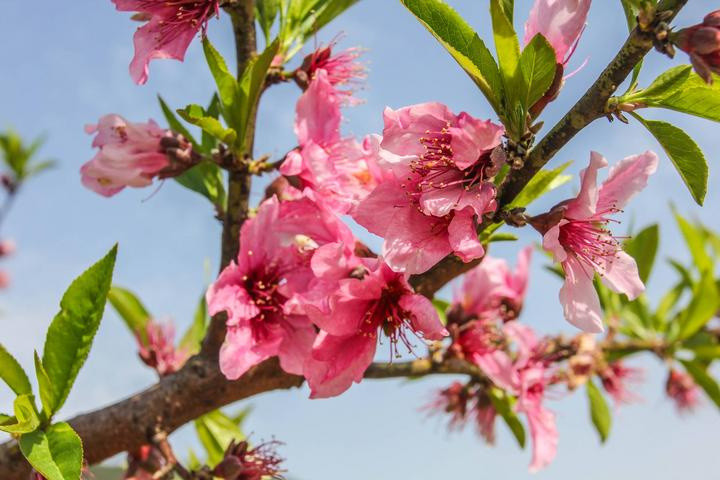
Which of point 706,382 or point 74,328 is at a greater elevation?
point 74,328

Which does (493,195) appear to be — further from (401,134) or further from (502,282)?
(502,282)

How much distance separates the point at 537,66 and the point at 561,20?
0.52 ft

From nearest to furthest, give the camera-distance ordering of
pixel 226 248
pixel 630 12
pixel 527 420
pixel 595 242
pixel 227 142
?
1. pixel 630 12
2. pixel 595 242
3. pixel 227 142
4. pixel 226 248
5. pixel 527 420

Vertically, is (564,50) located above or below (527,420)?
above

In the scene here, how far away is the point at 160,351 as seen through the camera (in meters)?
2.57

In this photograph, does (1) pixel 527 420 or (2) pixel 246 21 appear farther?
(1) pixel 527 420

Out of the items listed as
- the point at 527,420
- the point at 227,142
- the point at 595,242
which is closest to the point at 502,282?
the point at 527,420

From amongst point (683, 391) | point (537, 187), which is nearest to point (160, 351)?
point (537, 187)

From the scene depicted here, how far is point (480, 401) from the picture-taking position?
2564 millimetres

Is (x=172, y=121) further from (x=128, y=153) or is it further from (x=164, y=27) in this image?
(x=164, y=27)

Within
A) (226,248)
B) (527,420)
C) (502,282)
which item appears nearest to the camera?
(226,248)

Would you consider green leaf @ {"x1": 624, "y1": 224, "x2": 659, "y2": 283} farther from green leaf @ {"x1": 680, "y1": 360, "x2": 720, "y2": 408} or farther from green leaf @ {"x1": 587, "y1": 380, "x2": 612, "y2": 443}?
green leaf @ {"x1": 587, "y1": 380, "x2": 612, "y2": 443}

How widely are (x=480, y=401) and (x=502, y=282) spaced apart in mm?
463

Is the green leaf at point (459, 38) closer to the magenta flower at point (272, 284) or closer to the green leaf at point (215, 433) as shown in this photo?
the magenta flower at point (272, 284)
